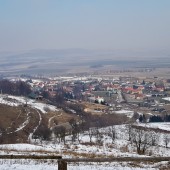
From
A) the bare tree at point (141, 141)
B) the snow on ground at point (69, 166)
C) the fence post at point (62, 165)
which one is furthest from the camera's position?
the bare tree at point (141, 141)

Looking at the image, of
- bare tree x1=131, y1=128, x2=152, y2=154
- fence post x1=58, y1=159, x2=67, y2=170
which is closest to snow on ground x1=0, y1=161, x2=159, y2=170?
fence post x1=58, y1=159, x2=67, y2=170

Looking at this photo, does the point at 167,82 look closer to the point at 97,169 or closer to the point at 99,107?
the point at 99,107

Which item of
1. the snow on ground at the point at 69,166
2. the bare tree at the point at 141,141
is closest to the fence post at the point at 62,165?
the snow on ground at the point at 69,166

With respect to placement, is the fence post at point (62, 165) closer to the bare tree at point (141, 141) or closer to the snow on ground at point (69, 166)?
the snow on ground at point (69, 166)

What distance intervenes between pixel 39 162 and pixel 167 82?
175 m

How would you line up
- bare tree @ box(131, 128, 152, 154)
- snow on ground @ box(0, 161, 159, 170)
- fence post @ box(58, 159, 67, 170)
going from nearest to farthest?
fence post @ box(58, 159, 67, 170), snow on ground @ box(0, 161, 159, 170), bare tree @ box(131, 128, 152, 154)

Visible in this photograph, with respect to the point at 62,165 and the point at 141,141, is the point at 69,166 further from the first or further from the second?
the point at 141,141

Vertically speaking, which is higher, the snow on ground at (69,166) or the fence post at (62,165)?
the fence post at (62,165)

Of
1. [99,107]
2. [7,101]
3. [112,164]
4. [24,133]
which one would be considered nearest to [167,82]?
[99,107]

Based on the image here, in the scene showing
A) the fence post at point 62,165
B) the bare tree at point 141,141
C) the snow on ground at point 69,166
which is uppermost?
the fence post at point 62,165

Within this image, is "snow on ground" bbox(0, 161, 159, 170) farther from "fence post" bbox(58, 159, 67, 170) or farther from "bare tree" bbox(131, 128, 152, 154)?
"bare tree" bbox(131, 128, 152, 154)

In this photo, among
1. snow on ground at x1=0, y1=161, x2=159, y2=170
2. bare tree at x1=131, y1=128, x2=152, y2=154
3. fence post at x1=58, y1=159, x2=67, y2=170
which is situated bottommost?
bare tree at x1=131, y1=128, x2=152, y2=154

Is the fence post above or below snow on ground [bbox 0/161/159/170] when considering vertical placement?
above

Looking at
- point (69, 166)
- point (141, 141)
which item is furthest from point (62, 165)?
point (141, 141)
